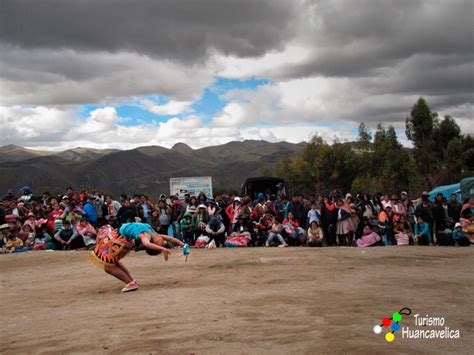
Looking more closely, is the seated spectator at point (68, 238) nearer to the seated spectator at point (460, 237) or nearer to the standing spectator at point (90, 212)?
the standing spectator at point (90, 212)

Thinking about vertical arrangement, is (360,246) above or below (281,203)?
below

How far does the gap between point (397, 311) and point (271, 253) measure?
822 cm

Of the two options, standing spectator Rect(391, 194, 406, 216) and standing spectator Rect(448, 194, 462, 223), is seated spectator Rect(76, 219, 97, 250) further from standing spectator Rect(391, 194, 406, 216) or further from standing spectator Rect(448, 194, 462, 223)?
standing spectator Rect(448, 194, 462, 223)

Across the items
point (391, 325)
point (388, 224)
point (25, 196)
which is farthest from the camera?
point (25, 196)

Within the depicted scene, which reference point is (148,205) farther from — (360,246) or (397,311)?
(397,311)

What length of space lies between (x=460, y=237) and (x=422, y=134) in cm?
3959

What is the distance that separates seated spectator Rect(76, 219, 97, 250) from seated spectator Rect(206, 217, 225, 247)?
13.3 ft

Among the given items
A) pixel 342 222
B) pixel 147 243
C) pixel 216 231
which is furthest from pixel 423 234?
pixel 147 243

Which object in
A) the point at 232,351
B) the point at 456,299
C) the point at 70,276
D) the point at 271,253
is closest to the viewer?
the point at 232,351

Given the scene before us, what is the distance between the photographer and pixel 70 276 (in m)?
12.7

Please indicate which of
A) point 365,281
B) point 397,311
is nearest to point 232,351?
point 397,311

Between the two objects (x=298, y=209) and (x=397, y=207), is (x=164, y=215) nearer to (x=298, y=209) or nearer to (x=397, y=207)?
(x=298, y=209)

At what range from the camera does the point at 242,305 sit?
785 centimetres

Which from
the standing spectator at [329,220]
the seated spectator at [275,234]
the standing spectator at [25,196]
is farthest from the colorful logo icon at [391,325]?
the standing spectator at [25,196]
